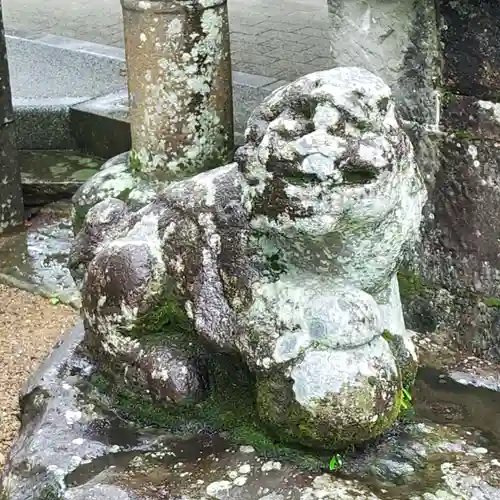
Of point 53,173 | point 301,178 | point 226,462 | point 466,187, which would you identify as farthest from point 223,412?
point 53,173

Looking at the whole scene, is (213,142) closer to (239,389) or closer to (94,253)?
(94,253)

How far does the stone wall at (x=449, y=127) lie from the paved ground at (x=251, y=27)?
329 cm

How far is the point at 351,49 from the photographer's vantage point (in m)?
2.31

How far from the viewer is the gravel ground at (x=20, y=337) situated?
2.87 metres

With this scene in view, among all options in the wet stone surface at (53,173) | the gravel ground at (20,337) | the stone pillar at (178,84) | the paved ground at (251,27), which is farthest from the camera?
the paved ground at (251,27)

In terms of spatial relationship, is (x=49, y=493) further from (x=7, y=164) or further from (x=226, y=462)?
(x=7, y=164)

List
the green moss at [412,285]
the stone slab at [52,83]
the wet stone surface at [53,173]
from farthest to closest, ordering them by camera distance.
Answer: the stone slab at [52,83] < the wet stone surface at [53,173] < the green moss at [412,285]

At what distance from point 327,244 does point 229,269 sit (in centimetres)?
18

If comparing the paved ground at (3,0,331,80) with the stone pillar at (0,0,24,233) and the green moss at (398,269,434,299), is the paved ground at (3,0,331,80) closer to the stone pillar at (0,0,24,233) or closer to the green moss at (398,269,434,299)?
the stone pillar at (0,0,24,233)

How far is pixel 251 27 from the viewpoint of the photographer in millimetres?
7062

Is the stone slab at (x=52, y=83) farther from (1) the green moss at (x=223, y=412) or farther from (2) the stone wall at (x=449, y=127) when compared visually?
(1) the green moss at (x=223, y=412)

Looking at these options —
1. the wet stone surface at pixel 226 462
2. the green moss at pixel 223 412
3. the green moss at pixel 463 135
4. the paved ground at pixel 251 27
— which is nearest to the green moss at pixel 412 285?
the green moss at pixel 463 135

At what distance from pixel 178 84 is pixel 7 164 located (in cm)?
120

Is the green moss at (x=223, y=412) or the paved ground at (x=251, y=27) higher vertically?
the green moss at (x=223, y=412)
